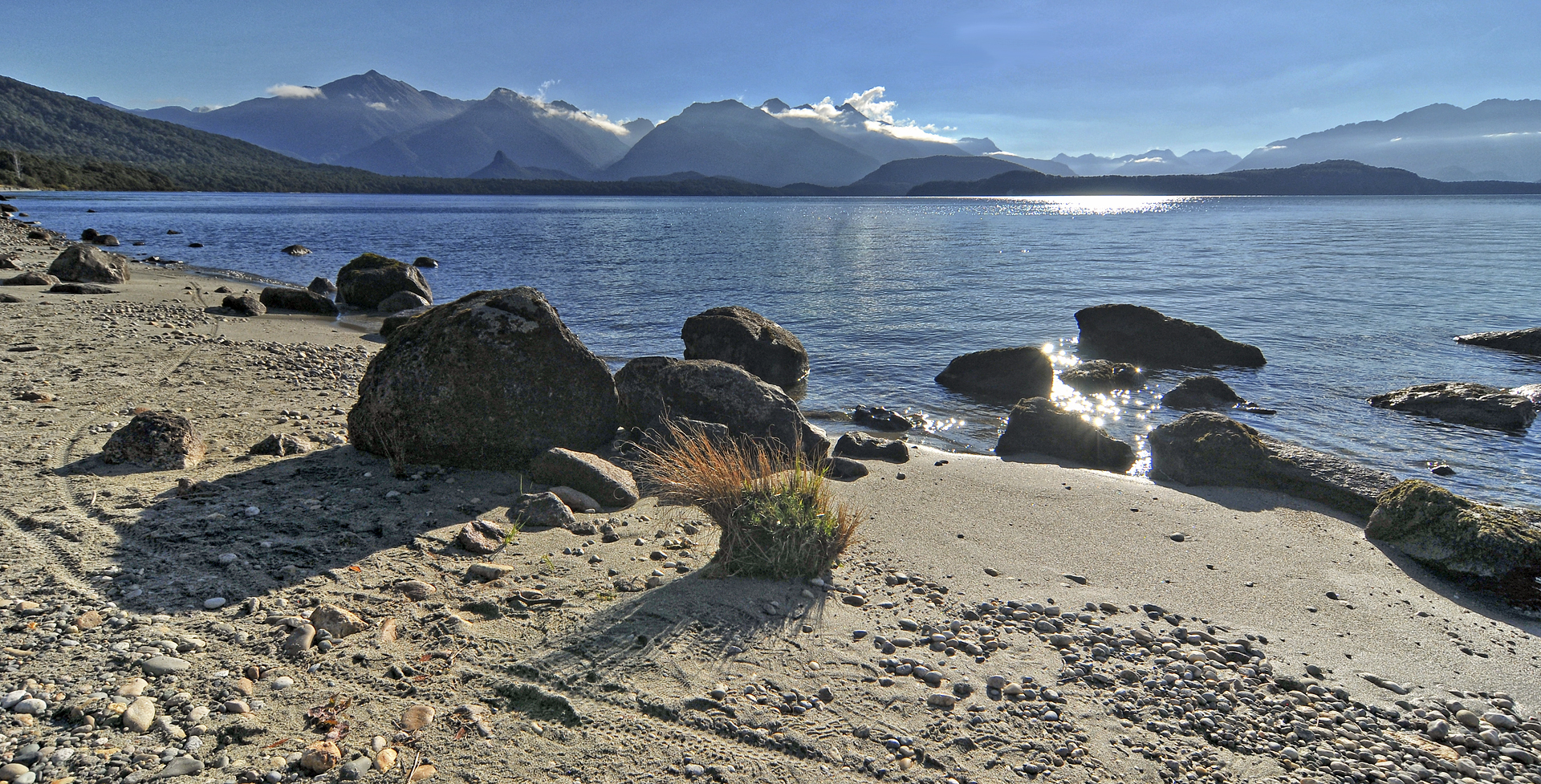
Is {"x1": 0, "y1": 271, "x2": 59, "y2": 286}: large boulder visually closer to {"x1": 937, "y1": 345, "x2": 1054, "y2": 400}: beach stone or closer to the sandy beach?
the sandy beach

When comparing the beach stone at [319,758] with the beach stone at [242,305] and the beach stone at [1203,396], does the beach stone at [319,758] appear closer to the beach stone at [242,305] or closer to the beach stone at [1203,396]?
the beach stone at [1203,396]

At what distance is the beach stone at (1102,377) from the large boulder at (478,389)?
1087cm

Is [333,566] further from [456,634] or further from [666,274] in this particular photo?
[666,274]

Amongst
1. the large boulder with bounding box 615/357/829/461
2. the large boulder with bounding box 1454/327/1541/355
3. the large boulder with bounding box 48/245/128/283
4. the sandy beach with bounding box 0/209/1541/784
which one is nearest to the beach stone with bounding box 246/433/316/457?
the sandy beach with bounding box 0/209/1541/784

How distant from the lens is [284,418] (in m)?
8.63

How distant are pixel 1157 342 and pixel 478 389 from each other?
Answer: 15599 millimetres

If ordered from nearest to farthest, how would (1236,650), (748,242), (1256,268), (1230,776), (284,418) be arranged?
(1230,776)
(1236,650)
(284,418)
(1256,268)
(748,242)

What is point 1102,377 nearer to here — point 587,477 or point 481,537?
point 587,477

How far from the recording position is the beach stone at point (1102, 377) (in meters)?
14.9

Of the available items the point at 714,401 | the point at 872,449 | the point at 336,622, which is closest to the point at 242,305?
the point at 714,401

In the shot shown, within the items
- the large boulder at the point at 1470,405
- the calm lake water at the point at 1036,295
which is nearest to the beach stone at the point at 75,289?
the calm lake water at the point at 1036,295

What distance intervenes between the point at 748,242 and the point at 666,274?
24.0m

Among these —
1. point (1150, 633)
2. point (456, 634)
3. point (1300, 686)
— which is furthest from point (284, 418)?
point (1300, 686)

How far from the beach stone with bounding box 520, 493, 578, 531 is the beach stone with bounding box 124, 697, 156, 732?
286cm
